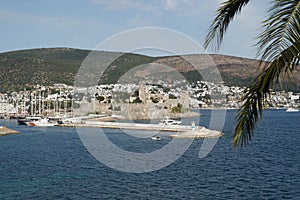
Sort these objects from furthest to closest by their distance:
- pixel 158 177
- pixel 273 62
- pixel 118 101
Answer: pixel 118 101
pixel 158 177
pixel 273 62

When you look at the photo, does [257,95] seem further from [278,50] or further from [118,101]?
[118,101]

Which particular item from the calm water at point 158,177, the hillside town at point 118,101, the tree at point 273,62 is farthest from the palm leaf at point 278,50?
the hillside town at point 118,101

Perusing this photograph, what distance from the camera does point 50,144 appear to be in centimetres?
3725

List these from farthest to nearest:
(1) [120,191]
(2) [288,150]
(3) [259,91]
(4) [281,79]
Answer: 1. (2) [288,150]
2. (1) [120,191]
3. (3) [259,91]
4. (4) [281,79]

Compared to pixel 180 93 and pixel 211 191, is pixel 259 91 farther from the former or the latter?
pixel 180 93

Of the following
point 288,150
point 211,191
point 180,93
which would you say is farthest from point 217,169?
point 180,93

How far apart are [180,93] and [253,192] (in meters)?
90.1

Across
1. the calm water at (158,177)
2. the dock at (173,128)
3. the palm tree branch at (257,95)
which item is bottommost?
the calm water at (158,177)

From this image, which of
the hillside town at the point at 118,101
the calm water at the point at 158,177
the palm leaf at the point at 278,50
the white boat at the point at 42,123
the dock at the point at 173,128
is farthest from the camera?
the hillside town at the point at 118,101

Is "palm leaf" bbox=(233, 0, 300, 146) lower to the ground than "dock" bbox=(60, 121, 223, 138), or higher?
higher

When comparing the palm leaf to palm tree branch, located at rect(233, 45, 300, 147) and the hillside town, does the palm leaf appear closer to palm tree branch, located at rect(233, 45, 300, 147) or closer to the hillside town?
palm tree branch, located at rect(233, 45, 300, 147)

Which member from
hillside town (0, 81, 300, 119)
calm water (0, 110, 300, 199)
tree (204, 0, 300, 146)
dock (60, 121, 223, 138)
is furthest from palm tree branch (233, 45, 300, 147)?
hillside town (0, 81, 300, 119)

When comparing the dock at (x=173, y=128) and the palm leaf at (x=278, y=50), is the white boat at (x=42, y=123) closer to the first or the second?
the dock at (x=173, y=128)

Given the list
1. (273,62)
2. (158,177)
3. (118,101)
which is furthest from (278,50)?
(118,101)
